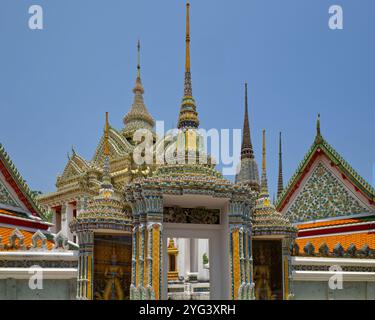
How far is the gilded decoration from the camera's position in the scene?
15391mm

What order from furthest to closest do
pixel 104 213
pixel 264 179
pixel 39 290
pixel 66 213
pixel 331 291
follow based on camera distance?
1. pixel 66 213
2. pixel 331 291
3. pixel 264 179
4. pixel 39 290
5. pixel 104 213

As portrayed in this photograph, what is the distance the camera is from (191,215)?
15562 millimetres

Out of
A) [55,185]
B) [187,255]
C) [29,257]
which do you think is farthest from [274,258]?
[55,185]

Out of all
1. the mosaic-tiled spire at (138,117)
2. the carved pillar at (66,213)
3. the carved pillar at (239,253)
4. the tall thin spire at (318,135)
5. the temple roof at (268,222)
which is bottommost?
the carved pillar at (239,253)

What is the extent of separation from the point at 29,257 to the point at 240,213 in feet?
20.7

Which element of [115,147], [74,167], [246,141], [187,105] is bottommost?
[187,105]

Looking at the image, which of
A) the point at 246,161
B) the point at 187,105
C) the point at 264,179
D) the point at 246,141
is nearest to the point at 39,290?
the point at 187,105

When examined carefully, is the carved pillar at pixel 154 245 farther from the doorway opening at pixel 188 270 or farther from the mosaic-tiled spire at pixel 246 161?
the mosaic-tiled spire at pixel 246 161

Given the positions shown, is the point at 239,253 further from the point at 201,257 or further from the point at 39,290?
the point at 201,257

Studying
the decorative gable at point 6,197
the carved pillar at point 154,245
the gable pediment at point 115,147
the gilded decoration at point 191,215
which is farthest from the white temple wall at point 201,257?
the carved pillar at point 154,245

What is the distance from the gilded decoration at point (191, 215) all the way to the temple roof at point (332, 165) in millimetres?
10017

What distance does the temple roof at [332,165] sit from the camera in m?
23.3

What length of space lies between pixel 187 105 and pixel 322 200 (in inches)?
435

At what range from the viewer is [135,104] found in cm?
4181
